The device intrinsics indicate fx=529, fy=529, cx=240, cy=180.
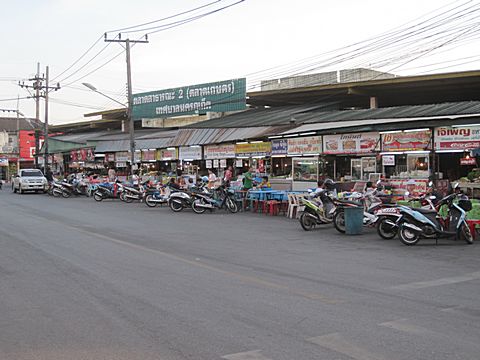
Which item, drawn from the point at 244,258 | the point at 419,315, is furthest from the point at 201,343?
the point at 244,258

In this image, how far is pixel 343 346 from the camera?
5145mm

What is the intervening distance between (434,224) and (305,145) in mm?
12163

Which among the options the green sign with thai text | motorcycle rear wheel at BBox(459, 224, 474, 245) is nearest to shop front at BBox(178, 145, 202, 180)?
the green sign with thai text

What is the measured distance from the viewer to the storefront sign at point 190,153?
1259 inches

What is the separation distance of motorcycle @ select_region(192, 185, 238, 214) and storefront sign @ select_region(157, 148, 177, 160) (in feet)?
40.1

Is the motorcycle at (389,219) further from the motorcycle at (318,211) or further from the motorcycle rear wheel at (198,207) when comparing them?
the motorcycle rear wheel at (198,207)

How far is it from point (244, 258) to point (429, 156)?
457 inches

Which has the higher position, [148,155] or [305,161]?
[148,155]

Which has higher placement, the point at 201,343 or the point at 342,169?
the point at 342,169

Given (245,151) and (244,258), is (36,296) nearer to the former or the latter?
(244,258)

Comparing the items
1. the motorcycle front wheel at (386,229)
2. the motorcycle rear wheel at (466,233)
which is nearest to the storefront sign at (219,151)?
the motorcycle front wheel at (386,229)

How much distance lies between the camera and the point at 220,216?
2006 centimetres

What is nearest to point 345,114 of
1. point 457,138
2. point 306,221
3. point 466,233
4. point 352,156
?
point 352,156

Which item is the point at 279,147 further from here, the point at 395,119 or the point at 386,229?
the point at 386,229
